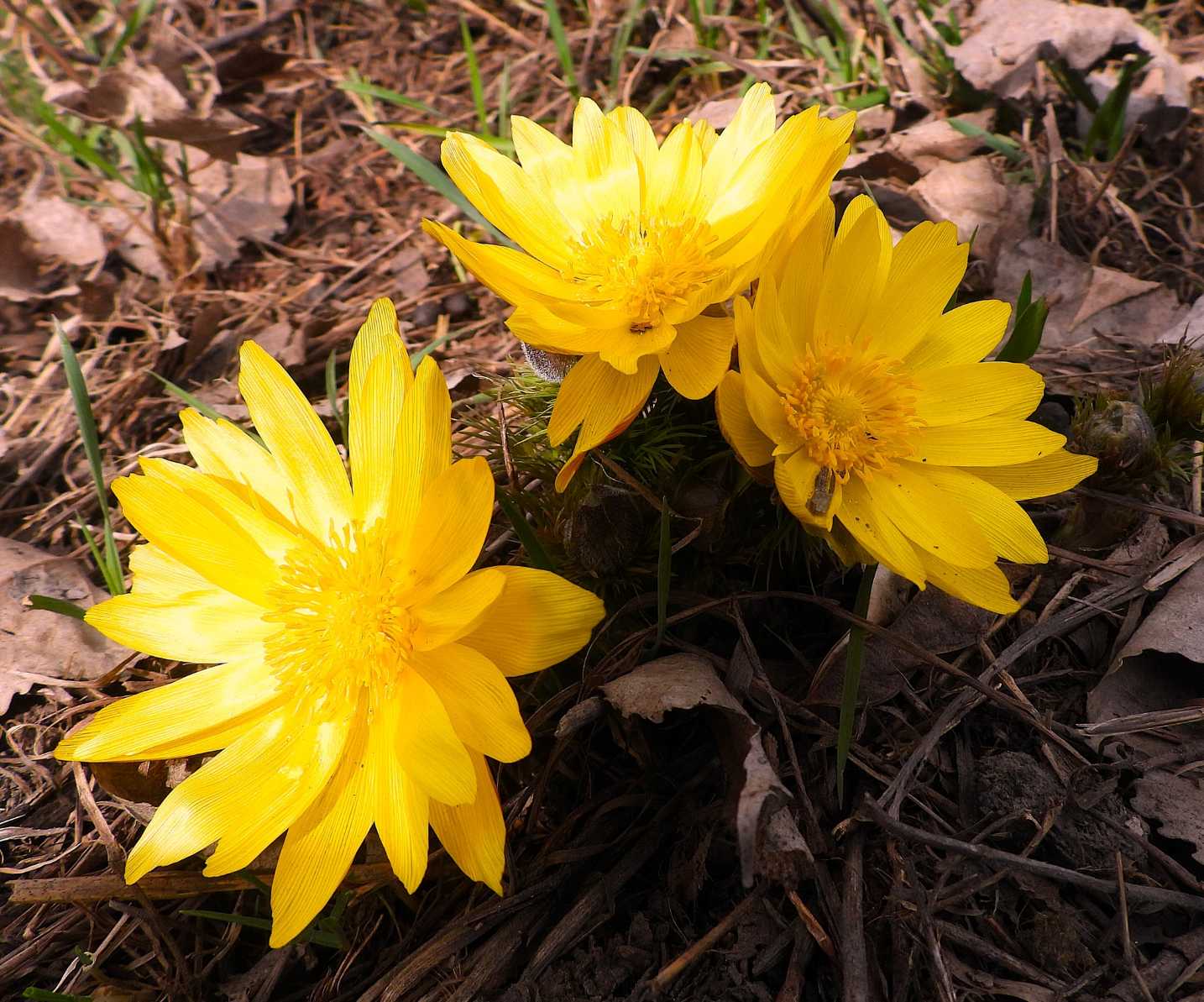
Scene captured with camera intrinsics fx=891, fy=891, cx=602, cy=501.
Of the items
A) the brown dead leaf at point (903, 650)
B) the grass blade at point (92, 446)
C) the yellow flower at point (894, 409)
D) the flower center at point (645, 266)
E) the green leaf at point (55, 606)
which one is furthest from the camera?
the grass blade at point (92, 446)

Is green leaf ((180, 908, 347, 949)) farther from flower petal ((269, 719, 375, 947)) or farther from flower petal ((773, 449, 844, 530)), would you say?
flower petal ((773, 449, 844, 530))

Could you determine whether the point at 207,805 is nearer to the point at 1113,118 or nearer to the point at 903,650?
the point at 903,650

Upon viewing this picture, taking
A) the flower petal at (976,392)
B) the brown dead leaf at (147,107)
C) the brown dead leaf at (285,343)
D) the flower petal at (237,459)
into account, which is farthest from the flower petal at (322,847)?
the brown dead leaf at (147,107)

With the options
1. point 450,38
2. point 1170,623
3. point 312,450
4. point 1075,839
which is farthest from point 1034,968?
point 450,38

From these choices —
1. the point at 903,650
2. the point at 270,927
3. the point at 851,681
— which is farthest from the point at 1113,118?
the point at 270,927

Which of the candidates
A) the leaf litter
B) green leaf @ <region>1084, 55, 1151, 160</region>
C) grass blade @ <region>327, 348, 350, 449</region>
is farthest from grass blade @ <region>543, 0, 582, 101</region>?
green leaf @ <region>1084, 55, 1151, 160</region>

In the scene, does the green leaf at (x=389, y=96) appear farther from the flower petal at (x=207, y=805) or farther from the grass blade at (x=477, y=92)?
the flower petal at (x=207, y=805)
